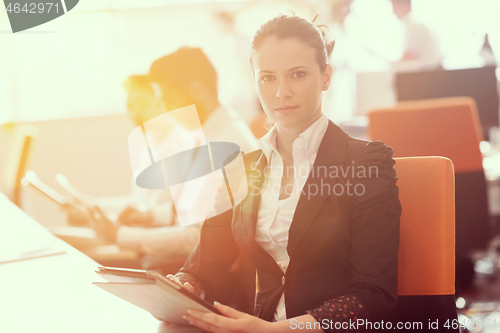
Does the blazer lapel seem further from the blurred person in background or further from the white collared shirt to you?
the blurred person in background

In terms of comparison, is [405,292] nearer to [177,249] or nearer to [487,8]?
[177,249]

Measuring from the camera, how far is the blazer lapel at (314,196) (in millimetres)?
947

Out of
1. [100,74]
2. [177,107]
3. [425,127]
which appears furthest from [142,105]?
[100,74]

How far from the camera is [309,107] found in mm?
1015

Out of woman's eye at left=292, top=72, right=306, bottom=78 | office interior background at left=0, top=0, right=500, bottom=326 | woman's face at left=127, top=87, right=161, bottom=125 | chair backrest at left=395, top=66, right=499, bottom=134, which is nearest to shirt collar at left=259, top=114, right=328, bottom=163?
woman's eye at left=292, top=72, right=306, bottom=78

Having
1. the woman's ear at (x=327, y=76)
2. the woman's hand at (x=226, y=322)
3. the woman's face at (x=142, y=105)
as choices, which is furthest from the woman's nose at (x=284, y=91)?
A: the woman's face at (x=142, y=105)

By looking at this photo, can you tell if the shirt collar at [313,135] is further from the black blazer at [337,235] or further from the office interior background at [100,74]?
the office interior background at [100,74]

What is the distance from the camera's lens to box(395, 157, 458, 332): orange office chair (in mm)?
925

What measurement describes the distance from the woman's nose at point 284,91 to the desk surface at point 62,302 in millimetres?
514

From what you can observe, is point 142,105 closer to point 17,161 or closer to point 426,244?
point 17,161

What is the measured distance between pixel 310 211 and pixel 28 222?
1148 mm

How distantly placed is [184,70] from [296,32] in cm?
85

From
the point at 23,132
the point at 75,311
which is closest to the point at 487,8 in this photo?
the point at 23,132

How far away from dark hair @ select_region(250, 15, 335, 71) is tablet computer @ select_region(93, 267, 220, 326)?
590 mm
